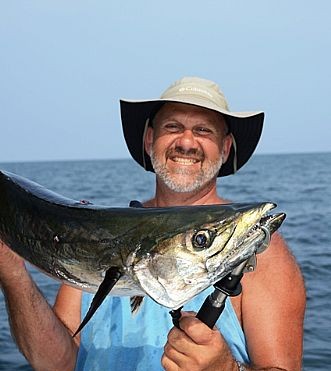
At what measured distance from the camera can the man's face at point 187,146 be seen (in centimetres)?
449

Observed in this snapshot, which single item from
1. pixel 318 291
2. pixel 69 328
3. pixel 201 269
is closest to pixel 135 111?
pixel 69 328

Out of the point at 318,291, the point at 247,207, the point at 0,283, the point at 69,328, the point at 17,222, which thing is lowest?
the point at 318,291

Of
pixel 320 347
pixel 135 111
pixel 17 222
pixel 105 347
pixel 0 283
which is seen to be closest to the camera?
pixel 17 222

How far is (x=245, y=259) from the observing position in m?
2.85

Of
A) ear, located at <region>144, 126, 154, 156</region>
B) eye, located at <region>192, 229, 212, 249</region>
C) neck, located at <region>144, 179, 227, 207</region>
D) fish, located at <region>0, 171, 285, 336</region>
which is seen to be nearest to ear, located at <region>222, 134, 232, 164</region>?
neck, located at <region>144, 179, 227, 207</region>

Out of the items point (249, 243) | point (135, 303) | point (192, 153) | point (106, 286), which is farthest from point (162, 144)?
point (249, 243)

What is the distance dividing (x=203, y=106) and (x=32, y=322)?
5.22 feet

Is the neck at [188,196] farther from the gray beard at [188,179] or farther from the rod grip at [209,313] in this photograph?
the rod grip at [209,313]

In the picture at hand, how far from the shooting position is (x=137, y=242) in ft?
10.0

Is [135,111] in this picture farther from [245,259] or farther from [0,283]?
[245,259]

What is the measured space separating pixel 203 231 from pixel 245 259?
0.20m

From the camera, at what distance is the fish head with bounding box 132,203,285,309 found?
9.27 ft

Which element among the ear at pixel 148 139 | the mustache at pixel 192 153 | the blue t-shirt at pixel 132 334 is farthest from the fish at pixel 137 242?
the ear at pixel 148 139

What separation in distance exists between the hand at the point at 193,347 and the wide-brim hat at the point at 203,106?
5.45 feet
